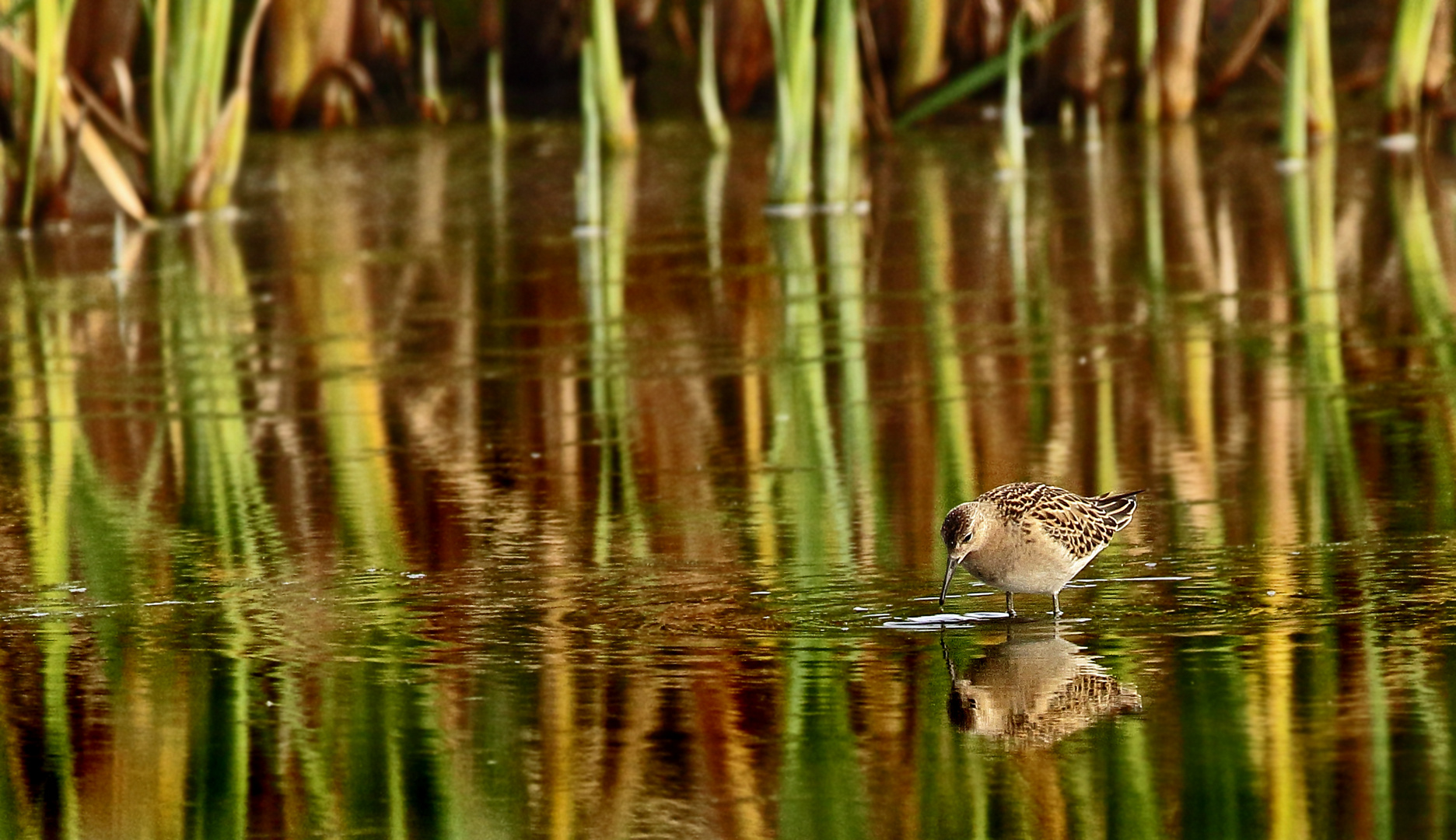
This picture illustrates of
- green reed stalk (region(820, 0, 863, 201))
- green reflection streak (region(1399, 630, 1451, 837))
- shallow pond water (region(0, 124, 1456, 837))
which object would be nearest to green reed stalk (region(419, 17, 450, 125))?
shallow pond water (region(0, 124, 1456, 837))

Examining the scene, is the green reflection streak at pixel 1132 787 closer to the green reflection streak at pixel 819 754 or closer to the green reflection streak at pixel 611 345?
the green reflection streak at pixel 819 754

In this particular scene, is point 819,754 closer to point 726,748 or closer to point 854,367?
point 726,748

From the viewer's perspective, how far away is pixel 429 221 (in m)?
14.8

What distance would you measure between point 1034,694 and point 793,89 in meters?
7.80

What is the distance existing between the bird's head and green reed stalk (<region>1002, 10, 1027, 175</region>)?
24.9 feet

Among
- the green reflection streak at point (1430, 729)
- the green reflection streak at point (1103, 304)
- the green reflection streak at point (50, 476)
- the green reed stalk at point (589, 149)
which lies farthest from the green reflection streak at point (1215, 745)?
the green reed stalk at point (589, 149)

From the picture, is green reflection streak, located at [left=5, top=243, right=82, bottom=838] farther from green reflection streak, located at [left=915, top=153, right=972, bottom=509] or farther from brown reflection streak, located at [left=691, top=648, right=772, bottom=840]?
green reflection streak, located at [left=915, top=153, right=972, bottom=509]

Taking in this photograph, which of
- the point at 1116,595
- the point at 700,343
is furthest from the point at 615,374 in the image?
the point at 1116,595

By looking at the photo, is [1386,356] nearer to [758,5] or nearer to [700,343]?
[700,343]

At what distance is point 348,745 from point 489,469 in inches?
118

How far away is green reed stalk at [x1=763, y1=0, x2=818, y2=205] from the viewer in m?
12.3

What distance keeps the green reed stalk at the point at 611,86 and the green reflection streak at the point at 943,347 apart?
5.90 ft

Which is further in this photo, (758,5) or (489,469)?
(758,5)

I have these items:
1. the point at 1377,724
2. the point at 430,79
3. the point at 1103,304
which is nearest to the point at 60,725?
the point at 1377,724
